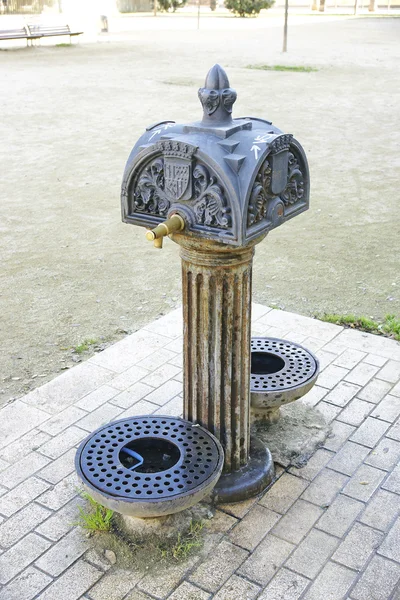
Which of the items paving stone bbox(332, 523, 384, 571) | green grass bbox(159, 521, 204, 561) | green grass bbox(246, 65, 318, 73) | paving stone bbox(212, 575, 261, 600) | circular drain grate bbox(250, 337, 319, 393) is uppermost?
green grass bbox(246, 65, 318, 73)

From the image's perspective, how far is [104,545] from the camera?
2814mm

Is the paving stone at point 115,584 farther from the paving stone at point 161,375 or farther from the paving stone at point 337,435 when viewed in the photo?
the paving stone at point 161,375

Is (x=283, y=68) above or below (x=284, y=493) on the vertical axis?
above

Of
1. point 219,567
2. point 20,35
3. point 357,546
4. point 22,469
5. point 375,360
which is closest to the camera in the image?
point 219,567

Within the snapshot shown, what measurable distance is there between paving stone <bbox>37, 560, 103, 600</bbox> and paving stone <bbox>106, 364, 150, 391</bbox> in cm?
140

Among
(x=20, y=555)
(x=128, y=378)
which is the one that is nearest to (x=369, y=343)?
(x=128, y=378)

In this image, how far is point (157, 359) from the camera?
169 inches

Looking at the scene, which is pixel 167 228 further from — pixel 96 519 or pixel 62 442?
pixel 62 442

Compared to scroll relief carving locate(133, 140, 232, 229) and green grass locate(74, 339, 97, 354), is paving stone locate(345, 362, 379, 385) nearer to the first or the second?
green grass locate(74, 339, 97, 354)

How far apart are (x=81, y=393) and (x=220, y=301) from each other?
1.53 meters

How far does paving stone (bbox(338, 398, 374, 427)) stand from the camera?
12.0ft

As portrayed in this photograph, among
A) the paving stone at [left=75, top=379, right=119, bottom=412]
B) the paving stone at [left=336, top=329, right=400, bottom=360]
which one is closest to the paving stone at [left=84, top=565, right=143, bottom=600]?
the paving stone at [left=75, top=379, right=119, bottom=412]

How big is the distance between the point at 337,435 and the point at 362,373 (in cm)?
69

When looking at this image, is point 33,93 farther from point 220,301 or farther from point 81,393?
point 220,301
